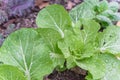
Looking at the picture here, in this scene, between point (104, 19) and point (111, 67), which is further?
point (104, 19)

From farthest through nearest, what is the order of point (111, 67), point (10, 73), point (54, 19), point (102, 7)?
point (102, 7), point (54, 19), point (111, 67), point (10, 73)

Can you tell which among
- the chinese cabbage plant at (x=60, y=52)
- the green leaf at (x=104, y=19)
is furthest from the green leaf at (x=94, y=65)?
the green leaf at (x=104, y=19)

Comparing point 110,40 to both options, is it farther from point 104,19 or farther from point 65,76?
point 65,76

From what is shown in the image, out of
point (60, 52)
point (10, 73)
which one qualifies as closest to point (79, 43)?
point (60, 52)

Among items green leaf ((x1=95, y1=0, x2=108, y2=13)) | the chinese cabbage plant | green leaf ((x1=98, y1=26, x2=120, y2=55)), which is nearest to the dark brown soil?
the chinese cabbage plant

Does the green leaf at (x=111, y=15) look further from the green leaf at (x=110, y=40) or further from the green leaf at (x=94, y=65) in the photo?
the green leaf at (x=94, y=65)

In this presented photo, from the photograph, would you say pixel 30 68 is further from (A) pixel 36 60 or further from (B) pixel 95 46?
(B) pixel 95 46

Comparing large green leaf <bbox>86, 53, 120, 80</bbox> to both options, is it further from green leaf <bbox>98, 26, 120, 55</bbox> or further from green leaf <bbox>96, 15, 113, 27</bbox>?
green leaf <bbox>96, 15, 113, 27</bbox>

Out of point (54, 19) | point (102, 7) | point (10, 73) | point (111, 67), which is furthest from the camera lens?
point (102, 7)
